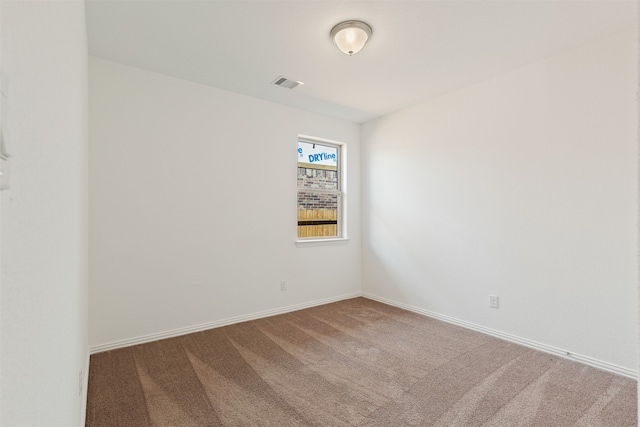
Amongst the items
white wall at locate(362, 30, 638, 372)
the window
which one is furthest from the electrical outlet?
the window

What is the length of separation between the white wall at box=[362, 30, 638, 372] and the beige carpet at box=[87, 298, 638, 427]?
399mm

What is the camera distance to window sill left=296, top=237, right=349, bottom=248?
3936 mm

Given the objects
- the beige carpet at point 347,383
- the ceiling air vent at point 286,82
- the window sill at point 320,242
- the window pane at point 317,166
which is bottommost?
the beige carpet at point 347,383

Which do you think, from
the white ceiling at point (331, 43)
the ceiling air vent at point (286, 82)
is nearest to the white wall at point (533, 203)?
the white ceiling at point (331, 43)

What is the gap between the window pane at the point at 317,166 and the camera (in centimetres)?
412

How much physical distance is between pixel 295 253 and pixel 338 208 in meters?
1.07

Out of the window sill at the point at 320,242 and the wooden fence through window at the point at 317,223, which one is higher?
the wooden fence through window at the point at 317,223

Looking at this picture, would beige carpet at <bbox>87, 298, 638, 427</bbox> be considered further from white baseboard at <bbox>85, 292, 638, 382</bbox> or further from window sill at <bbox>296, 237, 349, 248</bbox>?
window sill at <bbox>296, 237, 349, 248</bbox>

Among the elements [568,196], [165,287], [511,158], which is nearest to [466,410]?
[568,196]

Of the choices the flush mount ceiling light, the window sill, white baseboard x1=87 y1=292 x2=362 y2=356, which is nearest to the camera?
the flush mount ceiling light

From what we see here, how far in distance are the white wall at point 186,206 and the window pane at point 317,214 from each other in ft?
0.80

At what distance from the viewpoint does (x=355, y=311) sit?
381cm

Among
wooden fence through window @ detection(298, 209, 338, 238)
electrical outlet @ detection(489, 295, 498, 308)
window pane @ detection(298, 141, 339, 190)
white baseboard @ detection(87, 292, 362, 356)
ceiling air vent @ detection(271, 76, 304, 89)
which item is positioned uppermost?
ceiling air vent @ detection(271, 76, 304, 89)

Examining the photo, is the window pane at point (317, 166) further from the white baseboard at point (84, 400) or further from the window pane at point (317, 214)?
the white baseboard at point (84, 400)
